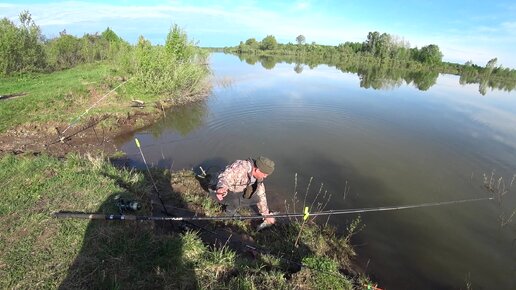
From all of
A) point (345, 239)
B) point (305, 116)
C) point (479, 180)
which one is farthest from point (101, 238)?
→ point (305, 116)

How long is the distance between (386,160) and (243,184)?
24.3 feet

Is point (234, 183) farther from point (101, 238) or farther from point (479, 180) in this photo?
point (479, 180)

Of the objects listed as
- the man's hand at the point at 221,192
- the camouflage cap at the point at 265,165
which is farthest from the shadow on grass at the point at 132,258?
the camouflage cap at the point at 265,165

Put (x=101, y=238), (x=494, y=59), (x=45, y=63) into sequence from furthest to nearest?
(x=494, y=59) < (x=45, y=63) < (x=101, y=238)

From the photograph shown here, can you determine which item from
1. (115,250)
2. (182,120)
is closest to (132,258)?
(115,250)

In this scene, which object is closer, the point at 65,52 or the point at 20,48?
the point at 20,48

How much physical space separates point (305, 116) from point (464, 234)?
1069 cm

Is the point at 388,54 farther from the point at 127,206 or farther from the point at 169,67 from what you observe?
the point at 127,206

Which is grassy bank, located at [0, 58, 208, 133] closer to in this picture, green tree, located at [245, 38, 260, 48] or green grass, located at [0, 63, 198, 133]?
green grass, located at [0, 63, 198, 133]

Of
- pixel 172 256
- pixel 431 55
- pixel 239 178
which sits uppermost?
pixel 431 55

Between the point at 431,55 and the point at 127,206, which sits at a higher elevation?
the point at 431,55

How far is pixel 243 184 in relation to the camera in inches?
271

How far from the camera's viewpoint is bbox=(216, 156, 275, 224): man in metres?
6.59

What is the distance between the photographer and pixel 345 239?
6973 millimetres
